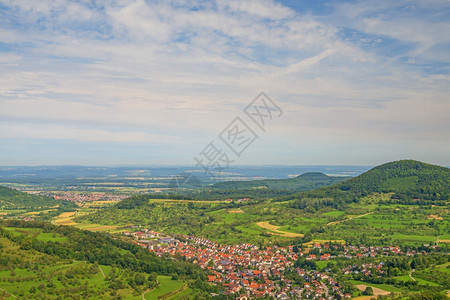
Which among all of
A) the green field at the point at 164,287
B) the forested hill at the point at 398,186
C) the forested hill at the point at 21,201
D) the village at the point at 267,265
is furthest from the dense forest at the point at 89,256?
the forested hill at the point at 21,201

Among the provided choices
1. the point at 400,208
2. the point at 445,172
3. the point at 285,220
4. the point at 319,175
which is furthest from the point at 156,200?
the point at 319,175

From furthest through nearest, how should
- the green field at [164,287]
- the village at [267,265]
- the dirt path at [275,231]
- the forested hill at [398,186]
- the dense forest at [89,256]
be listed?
the forested hill at [398,186]
the dirt path at [275,231]
the village at [267,265]
the dense forest at [89,256]
the green field at [164,287]

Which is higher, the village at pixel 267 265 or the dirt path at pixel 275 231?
the dirt path at pixel 275 231

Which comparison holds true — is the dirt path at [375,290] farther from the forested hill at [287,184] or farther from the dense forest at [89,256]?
the forested hill at [287,184]

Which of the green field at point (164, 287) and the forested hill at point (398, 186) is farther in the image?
the forested hill at point (398, 186)

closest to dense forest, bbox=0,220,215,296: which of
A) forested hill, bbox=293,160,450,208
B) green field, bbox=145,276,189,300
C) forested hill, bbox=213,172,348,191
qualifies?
green field, bbox=145,276,189,300

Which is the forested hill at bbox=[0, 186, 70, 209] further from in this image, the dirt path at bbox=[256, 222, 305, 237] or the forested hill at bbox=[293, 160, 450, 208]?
the forested hill at bbox=[293, 160, 450, 208]

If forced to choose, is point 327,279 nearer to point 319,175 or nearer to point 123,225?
point 123,225
